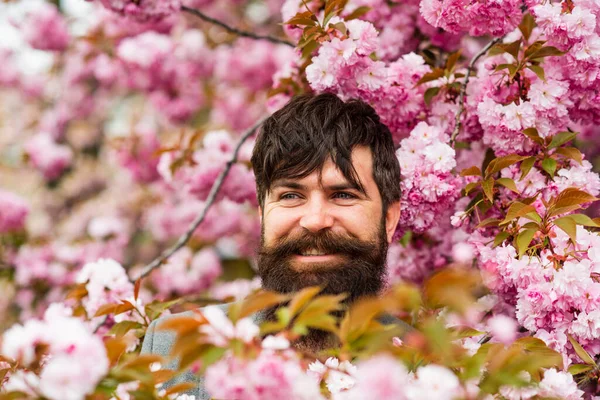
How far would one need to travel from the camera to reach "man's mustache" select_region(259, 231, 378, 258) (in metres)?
2.09

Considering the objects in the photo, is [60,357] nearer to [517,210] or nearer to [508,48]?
[517,210]

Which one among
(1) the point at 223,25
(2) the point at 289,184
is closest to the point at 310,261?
(2) the point at 289,184

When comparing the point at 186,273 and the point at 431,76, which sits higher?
the point at 431,76

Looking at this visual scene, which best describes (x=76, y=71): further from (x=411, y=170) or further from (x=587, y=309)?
(x=587, y=309)

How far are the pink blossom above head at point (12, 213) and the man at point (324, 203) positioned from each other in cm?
296

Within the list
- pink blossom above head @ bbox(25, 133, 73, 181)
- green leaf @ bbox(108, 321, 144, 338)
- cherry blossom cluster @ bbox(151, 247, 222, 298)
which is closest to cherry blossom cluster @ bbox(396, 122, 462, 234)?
green leaf @ bbox(108, 321, 144, 338)

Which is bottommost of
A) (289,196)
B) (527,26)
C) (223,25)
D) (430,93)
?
(289,196)

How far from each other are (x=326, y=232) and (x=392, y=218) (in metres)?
0.34

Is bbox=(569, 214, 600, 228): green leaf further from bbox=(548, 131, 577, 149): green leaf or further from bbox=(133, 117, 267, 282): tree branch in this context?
bbox=(133, 117, 267, 282): tree branch

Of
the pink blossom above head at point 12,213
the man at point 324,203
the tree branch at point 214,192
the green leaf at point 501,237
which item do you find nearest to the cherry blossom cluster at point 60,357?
the man at point 324,203

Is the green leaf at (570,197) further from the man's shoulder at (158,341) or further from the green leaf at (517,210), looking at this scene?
the man's shoulder at (158,341)

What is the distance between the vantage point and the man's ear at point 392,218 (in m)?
2.31

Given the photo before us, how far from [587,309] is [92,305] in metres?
1.77

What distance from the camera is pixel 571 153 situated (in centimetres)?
213
